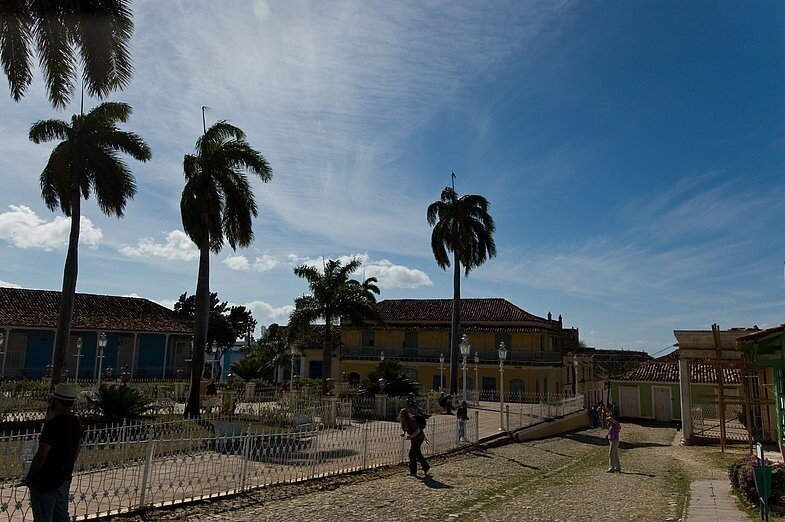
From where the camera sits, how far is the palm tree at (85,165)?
63.0ft

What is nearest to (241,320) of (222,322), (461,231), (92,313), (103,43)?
(222,322)

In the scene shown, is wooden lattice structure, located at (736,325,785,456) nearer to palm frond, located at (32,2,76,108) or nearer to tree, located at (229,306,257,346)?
palm frond, located at (32,2,76,108)

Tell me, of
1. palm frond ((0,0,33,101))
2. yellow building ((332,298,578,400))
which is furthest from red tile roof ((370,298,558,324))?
palm frond ((0,0,33,101))

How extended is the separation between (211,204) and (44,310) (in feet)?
68.9

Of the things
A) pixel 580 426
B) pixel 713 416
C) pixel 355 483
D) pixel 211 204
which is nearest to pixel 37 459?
pixel 355 483

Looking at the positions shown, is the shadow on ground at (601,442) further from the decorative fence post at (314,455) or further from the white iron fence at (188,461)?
the decorative fence post at (314,455)

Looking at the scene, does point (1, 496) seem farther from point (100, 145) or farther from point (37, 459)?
point (100, 145)

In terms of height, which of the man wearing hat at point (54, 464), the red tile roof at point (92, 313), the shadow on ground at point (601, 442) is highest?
the red tile roof at point (92, 313)

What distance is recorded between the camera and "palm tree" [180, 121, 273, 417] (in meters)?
20.0

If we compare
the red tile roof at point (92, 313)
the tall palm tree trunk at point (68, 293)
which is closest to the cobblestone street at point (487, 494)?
the tall palm tree trunk at point (68, 293)

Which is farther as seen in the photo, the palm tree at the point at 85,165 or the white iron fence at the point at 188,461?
the palm tree at the point at 85,165

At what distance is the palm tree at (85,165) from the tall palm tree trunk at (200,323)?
3326 mm

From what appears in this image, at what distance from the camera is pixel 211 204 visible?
20.1 metres

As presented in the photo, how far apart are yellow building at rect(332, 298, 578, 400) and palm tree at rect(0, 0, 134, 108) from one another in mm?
26000
